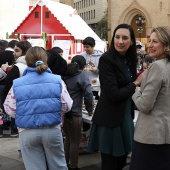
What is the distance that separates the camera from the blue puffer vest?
323 cm

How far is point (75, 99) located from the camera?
4.57m

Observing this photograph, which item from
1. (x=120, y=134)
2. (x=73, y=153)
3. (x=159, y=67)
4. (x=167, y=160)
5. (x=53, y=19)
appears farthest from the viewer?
(x=53, y=19)

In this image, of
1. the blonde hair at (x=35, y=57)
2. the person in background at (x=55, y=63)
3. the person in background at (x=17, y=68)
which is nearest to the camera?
the blonde hair at (x=35, y=57)

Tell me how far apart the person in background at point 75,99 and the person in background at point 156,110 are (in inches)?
65.7

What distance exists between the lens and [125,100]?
3338 millimetres

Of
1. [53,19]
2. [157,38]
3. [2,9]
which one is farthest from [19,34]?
[157,38]

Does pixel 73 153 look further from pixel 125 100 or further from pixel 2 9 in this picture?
pixel 2 9

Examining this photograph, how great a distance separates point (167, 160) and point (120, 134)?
63cm

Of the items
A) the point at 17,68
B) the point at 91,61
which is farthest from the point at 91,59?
the point at 17,68

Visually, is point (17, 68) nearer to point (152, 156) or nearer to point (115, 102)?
Result: point (115, 102)

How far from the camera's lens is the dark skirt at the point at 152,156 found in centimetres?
278

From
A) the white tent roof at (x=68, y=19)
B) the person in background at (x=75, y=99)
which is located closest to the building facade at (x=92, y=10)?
the white tent roof at (x=68, y=19)

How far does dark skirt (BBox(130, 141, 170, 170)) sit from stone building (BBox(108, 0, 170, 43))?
3012 cm

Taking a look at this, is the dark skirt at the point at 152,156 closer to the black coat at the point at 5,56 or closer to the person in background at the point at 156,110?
the person in background at the point at 156,110
